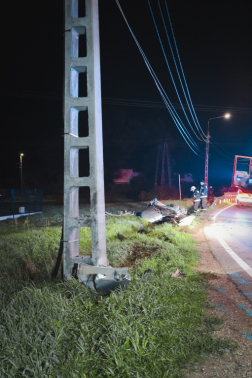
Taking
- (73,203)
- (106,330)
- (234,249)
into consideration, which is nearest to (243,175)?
(234,249)

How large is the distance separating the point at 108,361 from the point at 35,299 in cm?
134

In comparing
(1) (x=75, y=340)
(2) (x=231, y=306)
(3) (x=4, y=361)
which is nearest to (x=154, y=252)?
(2) (x=231, y=306)

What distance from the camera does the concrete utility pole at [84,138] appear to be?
448cm

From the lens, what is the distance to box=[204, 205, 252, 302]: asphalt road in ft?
17.3

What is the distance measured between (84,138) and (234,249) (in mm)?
5344

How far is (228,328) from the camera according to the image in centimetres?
336

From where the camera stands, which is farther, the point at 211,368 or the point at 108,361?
the point at 211,368

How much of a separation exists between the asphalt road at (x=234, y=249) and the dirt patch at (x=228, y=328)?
0.19 metres

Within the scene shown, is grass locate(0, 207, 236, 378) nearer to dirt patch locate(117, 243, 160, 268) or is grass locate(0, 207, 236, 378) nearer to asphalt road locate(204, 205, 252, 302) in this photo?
asphalt road locate(204, 205, 252, 302)

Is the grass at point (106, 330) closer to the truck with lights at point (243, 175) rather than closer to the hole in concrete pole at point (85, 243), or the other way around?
the hole in concrete pole at point (85, 243)

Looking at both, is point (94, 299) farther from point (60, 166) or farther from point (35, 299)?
point (60, 166)

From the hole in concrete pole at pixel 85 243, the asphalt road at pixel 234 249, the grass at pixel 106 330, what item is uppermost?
the grass at pixel 106 330

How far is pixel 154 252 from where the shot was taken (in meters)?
6.45

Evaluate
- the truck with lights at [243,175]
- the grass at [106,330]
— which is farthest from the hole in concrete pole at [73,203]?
the truck with lights at [243,175]
